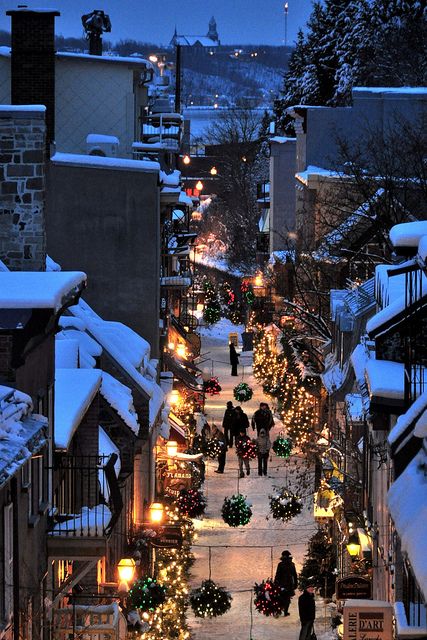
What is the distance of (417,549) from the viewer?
938 centimetres

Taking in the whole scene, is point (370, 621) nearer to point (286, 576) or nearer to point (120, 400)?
point (120, 400)

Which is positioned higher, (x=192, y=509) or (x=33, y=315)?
(x=33, y=315)

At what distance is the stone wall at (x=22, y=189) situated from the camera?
755 inches

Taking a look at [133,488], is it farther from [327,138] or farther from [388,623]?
[327,138]

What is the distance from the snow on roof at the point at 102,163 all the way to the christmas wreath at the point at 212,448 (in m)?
9.33

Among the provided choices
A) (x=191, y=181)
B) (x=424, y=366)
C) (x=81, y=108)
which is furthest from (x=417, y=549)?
(x=191, y=181)

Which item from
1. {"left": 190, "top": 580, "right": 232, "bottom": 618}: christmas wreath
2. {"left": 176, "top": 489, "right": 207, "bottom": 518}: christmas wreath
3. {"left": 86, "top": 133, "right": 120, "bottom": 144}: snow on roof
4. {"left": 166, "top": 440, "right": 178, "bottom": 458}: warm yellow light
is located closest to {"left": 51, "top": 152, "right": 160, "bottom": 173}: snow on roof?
{"left": 86, "top": 133, "right": 120, "bottom": 144}: snow on roof

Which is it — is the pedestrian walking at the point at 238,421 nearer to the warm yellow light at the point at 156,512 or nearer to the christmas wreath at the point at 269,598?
the warm yellow light at the point at 156,512

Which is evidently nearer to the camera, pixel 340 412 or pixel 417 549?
pixel 417 549

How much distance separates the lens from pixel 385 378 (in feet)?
56.0

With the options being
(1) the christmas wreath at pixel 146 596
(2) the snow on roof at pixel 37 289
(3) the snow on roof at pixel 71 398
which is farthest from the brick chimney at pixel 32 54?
(2) the snow on roof at pixel 37 289

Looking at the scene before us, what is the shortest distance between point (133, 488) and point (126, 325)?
6169 millimetres

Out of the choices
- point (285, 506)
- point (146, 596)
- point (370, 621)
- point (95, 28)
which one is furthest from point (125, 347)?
point (95, 28)

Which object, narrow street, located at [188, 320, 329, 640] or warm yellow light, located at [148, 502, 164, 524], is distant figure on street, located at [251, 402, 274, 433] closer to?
narrow street, located at [188, 320, 329, 640]
